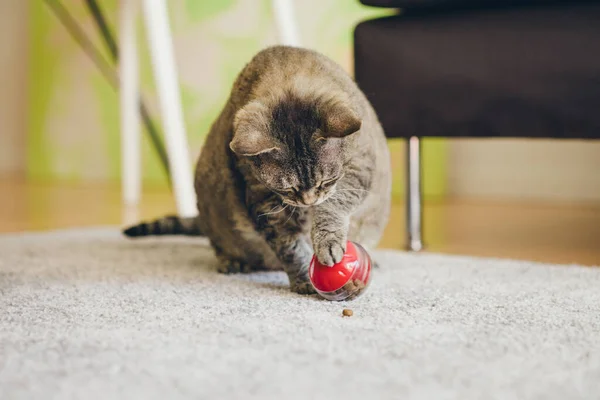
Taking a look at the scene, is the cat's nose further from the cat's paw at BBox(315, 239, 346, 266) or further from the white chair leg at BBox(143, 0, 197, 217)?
the white chair leg at BBox(143, 0, 197, 217)

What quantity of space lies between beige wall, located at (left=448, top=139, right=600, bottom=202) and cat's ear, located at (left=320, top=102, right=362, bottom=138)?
1.89 m

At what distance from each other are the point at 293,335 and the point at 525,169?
220 centimetres

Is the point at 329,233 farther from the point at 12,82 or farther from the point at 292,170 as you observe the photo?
the point at 12,82

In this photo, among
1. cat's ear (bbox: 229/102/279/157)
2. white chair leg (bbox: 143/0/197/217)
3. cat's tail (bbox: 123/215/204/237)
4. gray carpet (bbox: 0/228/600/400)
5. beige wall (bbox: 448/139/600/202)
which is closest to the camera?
gray carpet (bbox: 0/228/600/400)

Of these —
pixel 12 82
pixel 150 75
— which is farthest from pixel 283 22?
pixel 12 82

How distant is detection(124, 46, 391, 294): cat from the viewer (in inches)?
47.4

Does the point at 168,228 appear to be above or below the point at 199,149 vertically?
above

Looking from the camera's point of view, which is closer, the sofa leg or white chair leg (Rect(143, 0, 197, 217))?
the sofa leg

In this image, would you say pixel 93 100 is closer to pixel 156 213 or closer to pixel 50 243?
pixel 156 213

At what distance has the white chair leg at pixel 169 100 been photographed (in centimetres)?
202

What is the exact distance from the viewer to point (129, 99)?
10.0 feet

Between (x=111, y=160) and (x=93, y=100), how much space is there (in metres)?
0.34

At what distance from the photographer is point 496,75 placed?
63.1 inches

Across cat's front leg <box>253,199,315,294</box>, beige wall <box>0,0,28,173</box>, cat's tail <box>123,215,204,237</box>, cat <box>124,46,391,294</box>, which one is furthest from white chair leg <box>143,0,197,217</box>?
beige wall <box>0,0,28,173</box>
